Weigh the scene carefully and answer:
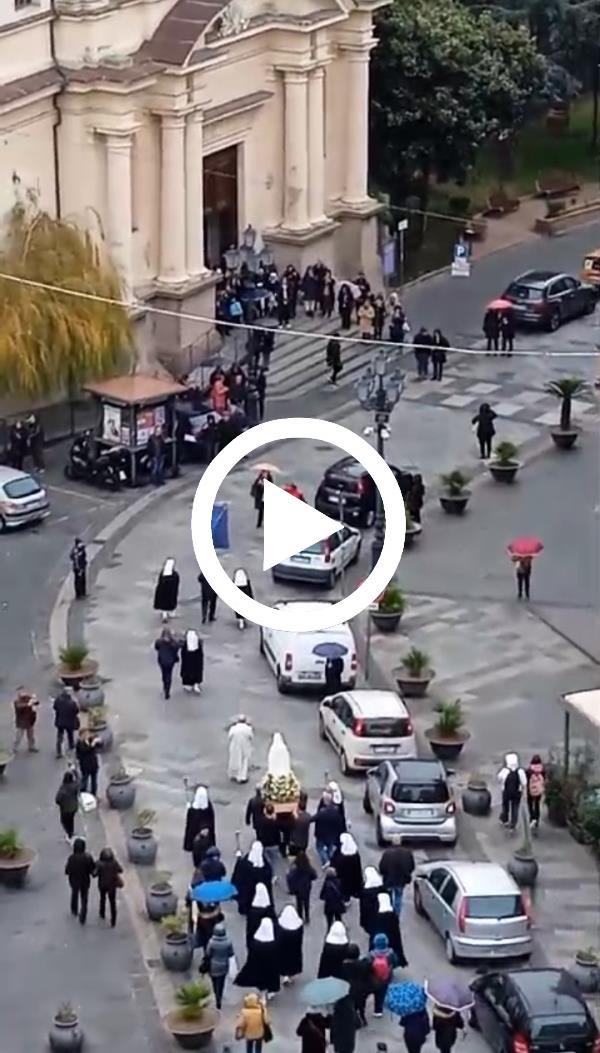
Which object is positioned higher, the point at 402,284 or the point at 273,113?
the point at 273,113

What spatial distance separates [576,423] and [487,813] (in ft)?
66.5

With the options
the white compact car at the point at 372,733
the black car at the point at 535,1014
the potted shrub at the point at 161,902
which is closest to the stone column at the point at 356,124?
the white compact car at the point at 372,733

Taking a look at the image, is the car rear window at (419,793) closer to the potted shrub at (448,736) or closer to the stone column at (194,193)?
the potted shrub at (448,736)

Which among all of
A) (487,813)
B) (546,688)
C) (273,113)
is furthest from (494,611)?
(273,113)

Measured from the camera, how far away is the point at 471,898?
41688mm

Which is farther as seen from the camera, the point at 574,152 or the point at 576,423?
the point at 574,152

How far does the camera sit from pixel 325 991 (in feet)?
126

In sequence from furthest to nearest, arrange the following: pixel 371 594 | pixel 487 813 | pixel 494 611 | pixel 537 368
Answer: pixel 537 368 → pixel 494 611 → pixel 371 594 → pixel 487 813

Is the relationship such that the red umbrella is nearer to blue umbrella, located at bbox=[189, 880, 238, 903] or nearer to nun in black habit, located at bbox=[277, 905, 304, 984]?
blue umbrella, located at bbox=[189, 880, 238, 903]

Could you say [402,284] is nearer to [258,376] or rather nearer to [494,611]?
[258,376]

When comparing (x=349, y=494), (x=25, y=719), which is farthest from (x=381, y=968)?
(x=349, y=494)

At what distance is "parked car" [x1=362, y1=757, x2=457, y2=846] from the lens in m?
45.2

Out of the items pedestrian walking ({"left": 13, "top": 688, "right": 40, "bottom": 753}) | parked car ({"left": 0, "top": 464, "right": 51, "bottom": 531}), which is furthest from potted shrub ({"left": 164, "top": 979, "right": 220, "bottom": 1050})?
parked car ({"left": 0, "top": 464, "right": 51, "bottom": 531})

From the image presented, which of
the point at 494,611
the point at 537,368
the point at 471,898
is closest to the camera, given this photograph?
the point at 471,898
